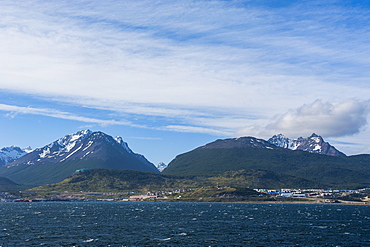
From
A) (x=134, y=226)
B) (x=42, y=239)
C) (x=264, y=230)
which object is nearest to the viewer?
(x=42, y=239)

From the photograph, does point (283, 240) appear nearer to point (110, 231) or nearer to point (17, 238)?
point (110, 231)

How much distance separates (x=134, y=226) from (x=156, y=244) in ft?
158

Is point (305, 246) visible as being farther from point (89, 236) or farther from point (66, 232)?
point (66, 232)

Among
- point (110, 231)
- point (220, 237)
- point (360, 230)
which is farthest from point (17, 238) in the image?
point (360, 230)

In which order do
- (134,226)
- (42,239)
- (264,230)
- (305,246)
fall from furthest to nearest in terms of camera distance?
(134,226)
(264,230)
(42,239)
(305,246)

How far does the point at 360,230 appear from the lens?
15025cm

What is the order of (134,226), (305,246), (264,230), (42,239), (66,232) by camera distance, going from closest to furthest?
(305,246), (42,239), (66,232), (264,230), (134,226)

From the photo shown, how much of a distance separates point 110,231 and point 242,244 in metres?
49.4

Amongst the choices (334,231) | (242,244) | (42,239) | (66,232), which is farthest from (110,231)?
(334,231)

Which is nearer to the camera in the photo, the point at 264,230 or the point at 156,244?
the point at 156,244

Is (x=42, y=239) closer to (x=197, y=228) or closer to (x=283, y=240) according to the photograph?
(x=197, y=228)

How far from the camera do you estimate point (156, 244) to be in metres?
111

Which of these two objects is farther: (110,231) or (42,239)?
(110,231)

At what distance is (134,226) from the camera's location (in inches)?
6191
